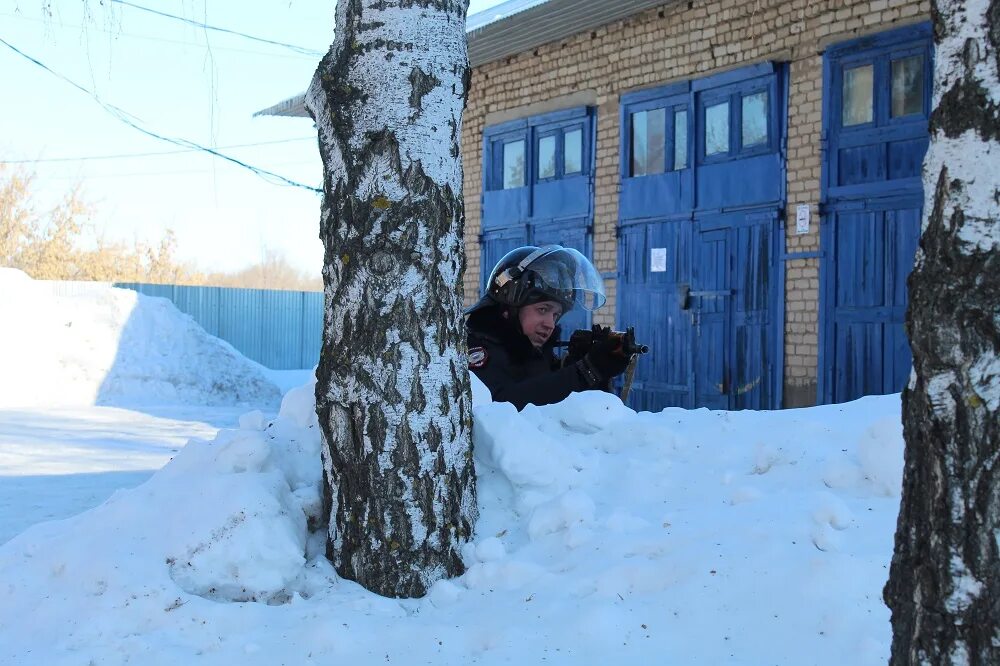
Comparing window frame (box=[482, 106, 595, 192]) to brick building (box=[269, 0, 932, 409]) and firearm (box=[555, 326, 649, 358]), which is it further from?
firearm (box=[555, 326, 649, 358])

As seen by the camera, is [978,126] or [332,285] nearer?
[978,126]

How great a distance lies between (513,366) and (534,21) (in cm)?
719

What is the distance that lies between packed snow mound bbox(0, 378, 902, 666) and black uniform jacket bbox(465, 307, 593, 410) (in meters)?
0.84

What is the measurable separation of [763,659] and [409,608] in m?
1.03

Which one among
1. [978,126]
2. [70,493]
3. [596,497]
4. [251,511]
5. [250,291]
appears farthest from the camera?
[250,291]

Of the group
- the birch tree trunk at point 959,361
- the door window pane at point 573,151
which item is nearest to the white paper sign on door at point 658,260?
the door window pane at point 573,151

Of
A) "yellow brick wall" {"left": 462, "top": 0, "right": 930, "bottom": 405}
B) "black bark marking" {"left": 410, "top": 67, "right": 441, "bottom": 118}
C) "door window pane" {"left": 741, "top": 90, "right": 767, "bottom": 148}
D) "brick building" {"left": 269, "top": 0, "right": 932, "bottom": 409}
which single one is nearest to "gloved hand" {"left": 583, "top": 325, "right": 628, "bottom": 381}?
"black bark marking" {"left": 410, "top": 67, "right": 441, "bottom": 118}

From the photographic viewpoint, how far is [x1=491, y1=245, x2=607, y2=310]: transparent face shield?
4824 millimetres

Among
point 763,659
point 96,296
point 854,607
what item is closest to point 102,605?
point 763,659

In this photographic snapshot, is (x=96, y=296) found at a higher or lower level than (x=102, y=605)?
higher

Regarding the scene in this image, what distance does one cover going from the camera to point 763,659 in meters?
2.32

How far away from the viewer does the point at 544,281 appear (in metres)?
4.82

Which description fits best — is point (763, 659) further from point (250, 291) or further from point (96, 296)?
point (250, 291)

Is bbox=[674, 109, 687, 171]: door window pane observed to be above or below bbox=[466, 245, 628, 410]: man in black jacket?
above
